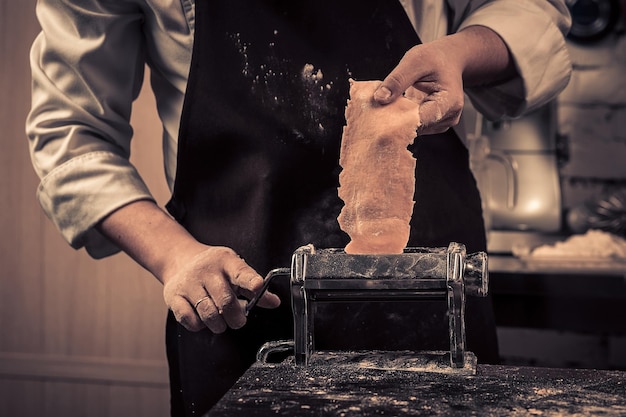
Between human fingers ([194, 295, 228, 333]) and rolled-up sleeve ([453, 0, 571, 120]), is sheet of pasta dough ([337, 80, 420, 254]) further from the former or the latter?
rolled-up sleeve ([453, 0, 571, 120])

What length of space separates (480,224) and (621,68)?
1.70m

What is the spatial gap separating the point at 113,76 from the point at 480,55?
1.90 feet

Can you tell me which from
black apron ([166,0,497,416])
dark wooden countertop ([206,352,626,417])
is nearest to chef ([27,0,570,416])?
black apron ([166,0,497,416])

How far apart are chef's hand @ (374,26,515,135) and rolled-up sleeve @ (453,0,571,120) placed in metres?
0.07

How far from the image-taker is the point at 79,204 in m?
1.25

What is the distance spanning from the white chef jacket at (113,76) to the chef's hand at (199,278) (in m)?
0.11

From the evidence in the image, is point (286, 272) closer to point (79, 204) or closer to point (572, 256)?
point (79, 204)

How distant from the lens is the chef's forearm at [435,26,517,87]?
3.76 feet

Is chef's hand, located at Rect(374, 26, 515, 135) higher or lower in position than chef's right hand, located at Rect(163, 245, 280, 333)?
higher

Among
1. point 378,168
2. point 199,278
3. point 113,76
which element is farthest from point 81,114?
point 378,168

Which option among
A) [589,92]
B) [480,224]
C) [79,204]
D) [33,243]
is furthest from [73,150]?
[589,92]

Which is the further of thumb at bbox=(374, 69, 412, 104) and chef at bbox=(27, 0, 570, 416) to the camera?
chef at bbox=(27, 0, 570, 416)

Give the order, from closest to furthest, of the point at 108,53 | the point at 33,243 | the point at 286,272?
1. the point at 286,272
2. the point at 108,53
3. the point at 33,243

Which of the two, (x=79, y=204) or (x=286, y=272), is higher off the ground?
(x=79, y=204)
